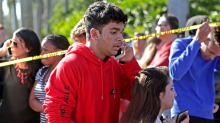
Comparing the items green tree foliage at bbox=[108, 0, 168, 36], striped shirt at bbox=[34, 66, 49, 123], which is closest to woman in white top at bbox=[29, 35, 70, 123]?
striped shirt at bbox=[34, 66, 49, 123]

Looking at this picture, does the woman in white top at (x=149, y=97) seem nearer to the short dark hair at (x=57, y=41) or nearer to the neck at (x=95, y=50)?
the neck at (x=95, y=50)

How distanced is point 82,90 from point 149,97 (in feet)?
1.59

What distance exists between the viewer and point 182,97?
525 cm

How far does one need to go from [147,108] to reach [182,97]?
1.51 m

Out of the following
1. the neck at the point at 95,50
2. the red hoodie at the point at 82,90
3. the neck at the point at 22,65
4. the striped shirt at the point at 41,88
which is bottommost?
the striped shirt at the point at 41,88

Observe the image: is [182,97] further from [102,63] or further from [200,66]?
[102,63]

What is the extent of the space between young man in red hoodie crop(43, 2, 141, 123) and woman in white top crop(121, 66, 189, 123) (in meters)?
0.16

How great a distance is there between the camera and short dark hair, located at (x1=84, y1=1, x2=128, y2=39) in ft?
12.1

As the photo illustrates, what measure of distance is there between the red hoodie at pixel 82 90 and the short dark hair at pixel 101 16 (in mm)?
188

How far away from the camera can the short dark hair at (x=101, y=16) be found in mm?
3674

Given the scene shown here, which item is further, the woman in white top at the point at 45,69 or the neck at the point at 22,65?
the neck at the point at 22,65

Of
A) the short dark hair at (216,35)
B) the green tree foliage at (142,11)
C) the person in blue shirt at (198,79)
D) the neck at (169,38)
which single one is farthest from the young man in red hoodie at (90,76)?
the green tree foliage at (142,11)

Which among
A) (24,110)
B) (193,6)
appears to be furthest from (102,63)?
(193,6)

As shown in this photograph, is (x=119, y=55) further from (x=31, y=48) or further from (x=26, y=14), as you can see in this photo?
(x=26, y=14)
